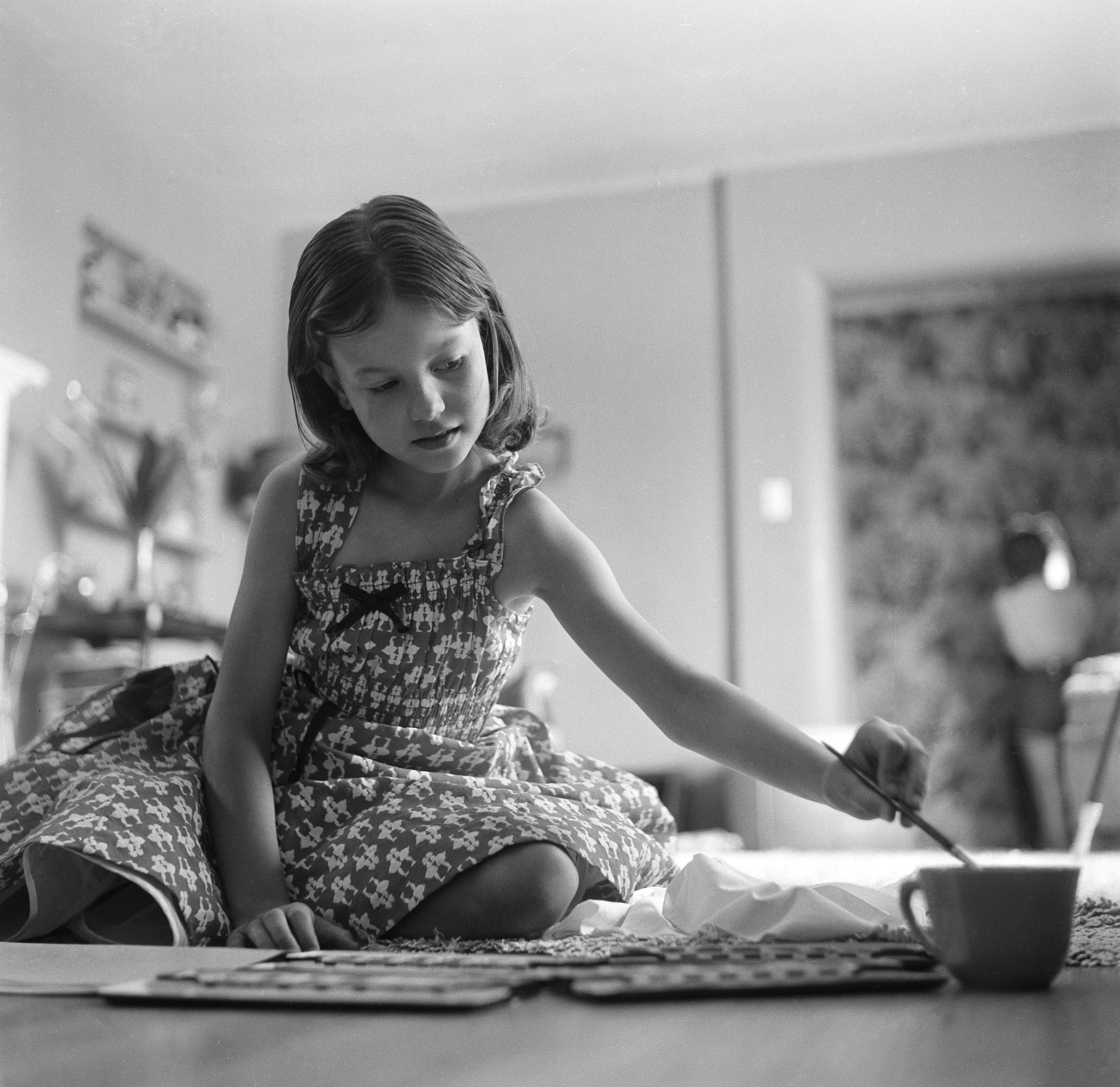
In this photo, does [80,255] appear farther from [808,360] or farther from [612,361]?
[808,360]

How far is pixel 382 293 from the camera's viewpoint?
0.86 meters

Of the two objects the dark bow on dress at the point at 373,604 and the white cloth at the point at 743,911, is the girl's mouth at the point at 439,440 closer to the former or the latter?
the dark bow on dress at the point at 373,604

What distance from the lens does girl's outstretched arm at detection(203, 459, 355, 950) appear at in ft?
2.83

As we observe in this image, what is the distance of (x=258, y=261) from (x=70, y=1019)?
24.3 inches

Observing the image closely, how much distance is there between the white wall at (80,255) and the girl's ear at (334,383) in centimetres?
5

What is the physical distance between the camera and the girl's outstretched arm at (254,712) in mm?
863

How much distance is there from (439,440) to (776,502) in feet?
7.63

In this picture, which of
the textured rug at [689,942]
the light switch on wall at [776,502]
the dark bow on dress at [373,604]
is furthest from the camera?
the light switch on wall at [776,502]

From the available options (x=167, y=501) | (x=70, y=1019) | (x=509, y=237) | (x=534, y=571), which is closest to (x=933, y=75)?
(x=509, y=237)

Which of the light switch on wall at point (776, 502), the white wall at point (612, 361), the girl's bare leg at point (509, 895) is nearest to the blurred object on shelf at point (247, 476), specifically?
the white wall at point (612, 361)

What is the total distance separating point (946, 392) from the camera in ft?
12.3

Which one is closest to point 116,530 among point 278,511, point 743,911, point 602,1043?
point 278,511

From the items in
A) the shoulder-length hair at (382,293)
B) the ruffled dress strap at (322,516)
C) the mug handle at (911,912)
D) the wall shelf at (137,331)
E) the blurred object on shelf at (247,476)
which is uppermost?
the wall shelf at (137,331)

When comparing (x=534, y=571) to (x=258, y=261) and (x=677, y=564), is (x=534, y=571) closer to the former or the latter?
(x=258, y=261)
